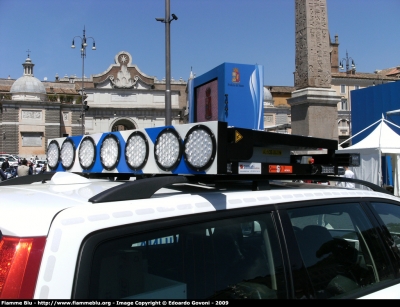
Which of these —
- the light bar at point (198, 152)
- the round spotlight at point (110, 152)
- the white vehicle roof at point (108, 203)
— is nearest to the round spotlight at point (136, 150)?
the light bar at point (198, 152)

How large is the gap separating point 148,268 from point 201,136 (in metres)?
0.57

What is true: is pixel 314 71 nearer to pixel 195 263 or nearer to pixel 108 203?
pixel 195 263

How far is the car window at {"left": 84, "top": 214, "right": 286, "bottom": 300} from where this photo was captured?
1441mm

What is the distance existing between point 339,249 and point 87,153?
159 centimetres

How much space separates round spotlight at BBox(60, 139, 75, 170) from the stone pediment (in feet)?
178

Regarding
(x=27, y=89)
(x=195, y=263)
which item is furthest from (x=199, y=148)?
(x=27, y=89)

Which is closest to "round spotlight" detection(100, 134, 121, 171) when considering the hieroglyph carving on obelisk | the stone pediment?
the hieroglyph carving on obelisk

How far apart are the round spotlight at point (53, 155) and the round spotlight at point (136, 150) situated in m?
0.96

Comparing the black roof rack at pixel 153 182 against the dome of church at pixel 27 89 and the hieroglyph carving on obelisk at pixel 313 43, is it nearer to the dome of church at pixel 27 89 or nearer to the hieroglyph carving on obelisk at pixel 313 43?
the hieroglyph carving on obelisk at pixel 313 43

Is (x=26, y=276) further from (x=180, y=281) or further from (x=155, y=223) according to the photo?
(x=180, y=281)

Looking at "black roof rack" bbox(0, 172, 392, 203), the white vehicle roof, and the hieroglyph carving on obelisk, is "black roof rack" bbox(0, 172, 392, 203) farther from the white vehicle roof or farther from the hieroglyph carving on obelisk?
the hieroglyph carving on obelisk

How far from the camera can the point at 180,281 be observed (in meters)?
1.61

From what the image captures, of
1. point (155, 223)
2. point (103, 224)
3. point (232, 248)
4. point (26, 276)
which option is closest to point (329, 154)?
point (232, 248)

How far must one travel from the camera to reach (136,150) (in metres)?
2.28
